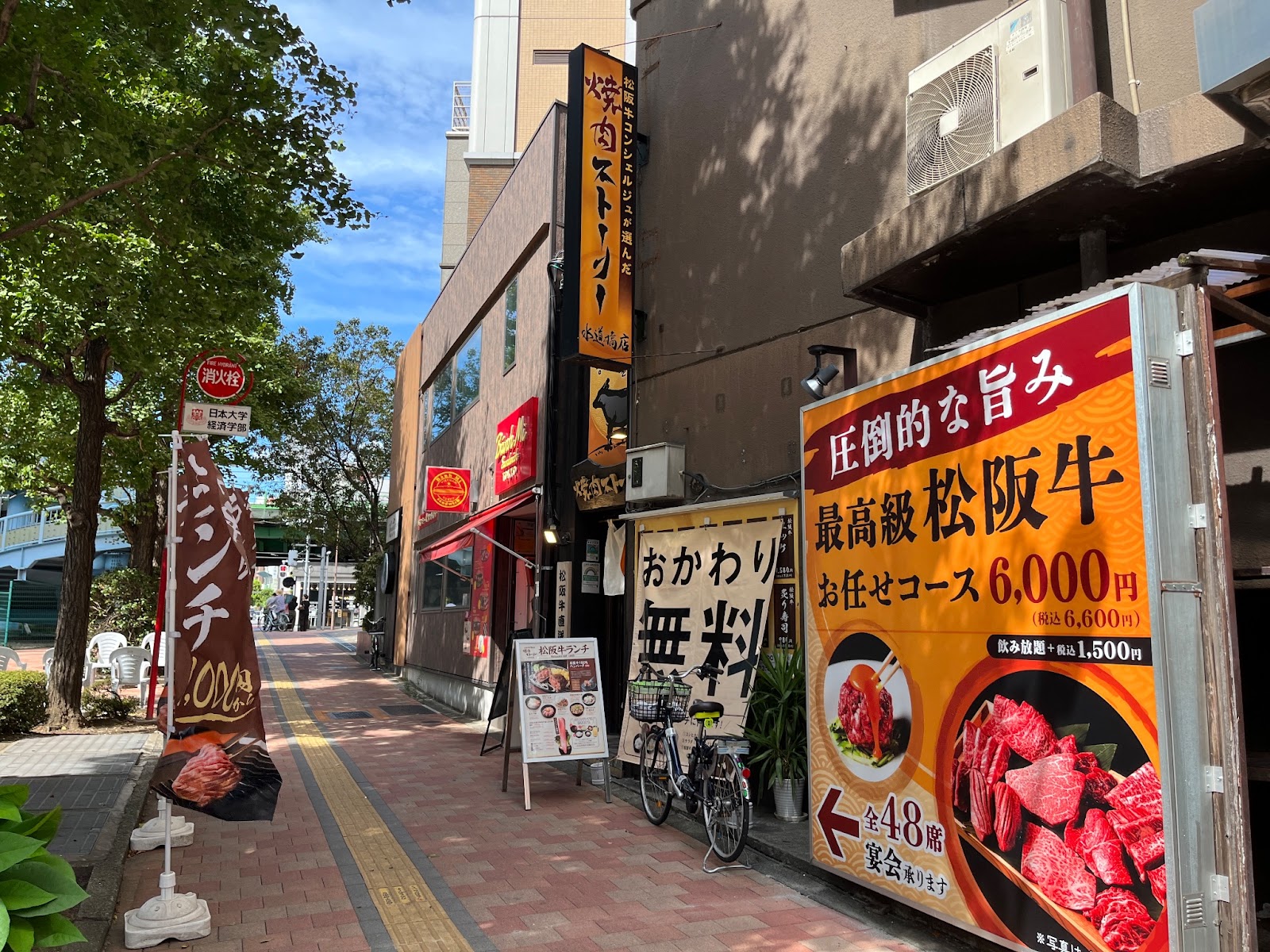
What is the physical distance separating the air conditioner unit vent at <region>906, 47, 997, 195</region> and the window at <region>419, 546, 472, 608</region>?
433 inches

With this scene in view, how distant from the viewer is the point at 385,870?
20.4 ft

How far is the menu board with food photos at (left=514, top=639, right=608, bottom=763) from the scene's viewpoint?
8.28 meters

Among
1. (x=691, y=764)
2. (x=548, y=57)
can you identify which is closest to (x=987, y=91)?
(x=691, y=764)

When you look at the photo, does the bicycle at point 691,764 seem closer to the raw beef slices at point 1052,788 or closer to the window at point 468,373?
the raw beef slices at point 1052,788

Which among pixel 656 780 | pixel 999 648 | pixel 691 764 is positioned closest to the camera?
pixel 999 648

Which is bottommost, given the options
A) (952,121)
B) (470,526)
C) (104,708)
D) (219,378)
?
(104,708)

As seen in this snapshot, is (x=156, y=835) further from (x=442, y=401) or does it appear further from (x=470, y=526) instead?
(x=442, y=401)

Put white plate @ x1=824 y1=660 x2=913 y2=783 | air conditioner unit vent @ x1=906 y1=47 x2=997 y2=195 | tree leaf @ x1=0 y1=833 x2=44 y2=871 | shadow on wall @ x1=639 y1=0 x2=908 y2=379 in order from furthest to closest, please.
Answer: shadow on wall @ x1=639 y1=0 x2=908 y2=379
air conditioner unit vent @ x1=906 y1=47 x2=997 y2=195
white plate @ x1=824 y1=660 x2=913 y2=783
tree leaf @ x1=0 y1=833 x2=44 y2=871

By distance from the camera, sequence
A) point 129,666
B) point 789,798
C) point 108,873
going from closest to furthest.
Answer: point 108,873 < point 789,798 < point 129,666

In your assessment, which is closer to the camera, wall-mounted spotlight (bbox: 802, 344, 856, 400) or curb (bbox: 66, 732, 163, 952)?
curb (bbox: 66, 732, 163, 952)

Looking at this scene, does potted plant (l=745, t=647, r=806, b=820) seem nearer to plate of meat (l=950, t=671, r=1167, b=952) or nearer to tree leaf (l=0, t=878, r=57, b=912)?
plate of meat (l=950, t=671, r=1167, b=952)

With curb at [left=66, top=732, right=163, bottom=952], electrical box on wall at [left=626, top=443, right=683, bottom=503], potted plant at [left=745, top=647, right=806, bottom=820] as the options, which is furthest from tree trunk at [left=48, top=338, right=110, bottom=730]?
potted plant at [left=745, top=647, right=806, bottom=820]

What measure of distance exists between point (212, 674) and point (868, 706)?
394 centimetres

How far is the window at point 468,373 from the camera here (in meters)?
17.8
